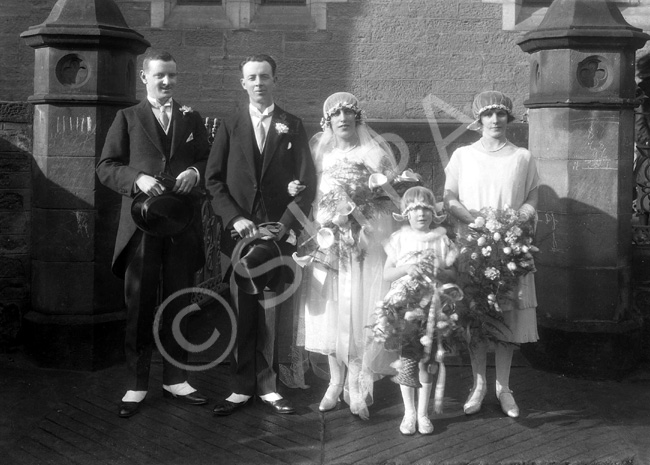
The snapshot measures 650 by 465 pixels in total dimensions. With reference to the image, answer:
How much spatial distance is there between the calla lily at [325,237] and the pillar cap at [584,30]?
96.4 inches

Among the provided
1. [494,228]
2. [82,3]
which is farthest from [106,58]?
[494,228]

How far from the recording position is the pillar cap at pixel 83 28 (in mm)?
6082

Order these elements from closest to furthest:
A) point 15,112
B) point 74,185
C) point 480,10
A: point 74,185 → point 15,112 → point 480,10

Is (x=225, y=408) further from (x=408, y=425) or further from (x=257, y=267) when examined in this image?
(x=408, y=425)

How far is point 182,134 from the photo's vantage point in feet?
17.4

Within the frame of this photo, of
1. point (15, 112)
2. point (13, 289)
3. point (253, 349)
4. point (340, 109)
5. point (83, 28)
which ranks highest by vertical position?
point (83, 28)

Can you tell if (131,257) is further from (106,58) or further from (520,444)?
(520,444)

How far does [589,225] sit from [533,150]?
710 mm

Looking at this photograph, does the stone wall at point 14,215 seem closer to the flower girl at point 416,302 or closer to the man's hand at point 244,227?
the man's hand at point 244,227

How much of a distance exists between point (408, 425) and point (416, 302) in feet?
2.35

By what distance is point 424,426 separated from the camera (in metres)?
4.82

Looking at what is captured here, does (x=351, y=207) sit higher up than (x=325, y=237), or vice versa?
(x=351, y=207)

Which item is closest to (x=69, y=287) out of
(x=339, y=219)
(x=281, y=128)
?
(x=281, y=128)

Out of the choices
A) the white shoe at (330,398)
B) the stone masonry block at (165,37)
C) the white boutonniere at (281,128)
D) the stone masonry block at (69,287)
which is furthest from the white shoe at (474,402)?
the stone masonry block at (165,37)
